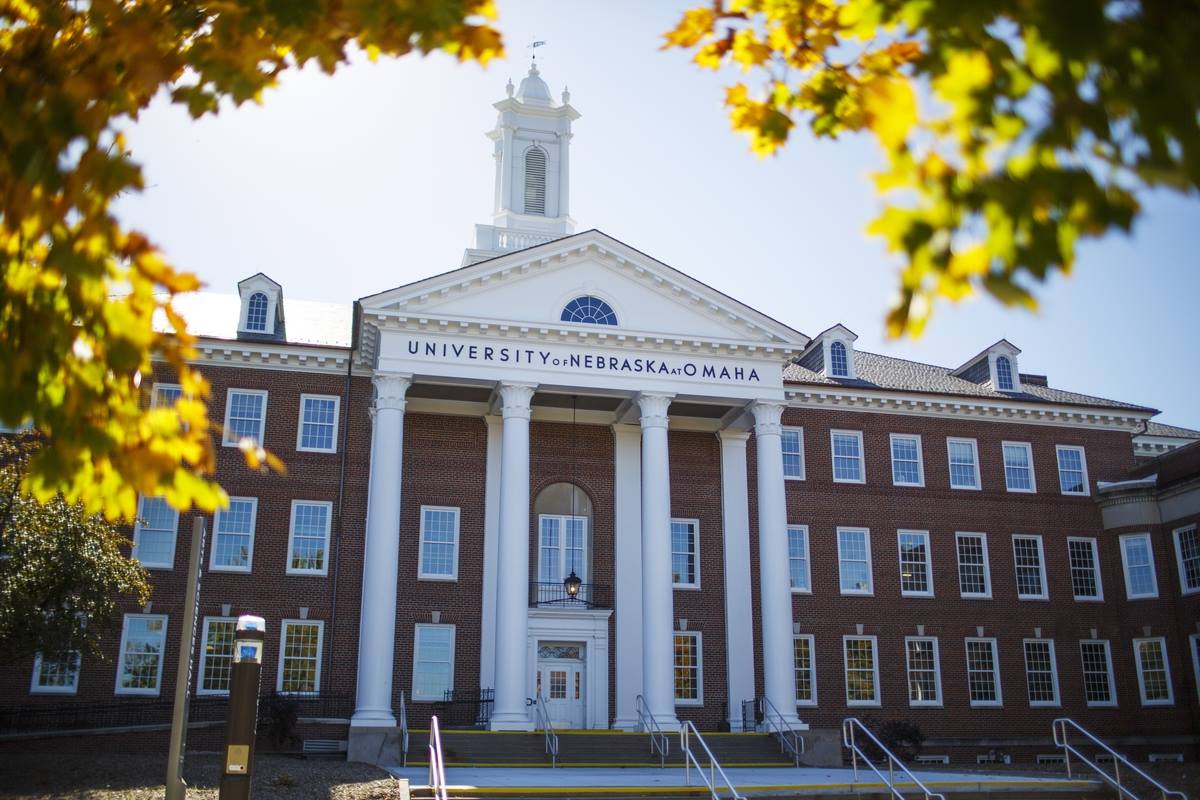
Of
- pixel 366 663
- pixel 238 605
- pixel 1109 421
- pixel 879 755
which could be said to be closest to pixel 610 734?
pixel 366 663

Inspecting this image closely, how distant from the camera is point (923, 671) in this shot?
3819 cm

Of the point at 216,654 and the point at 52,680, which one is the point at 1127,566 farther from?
the point at 52,680

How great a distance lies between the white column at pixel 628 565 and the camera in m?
34.9

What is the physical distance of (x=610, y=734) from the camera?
101 ft

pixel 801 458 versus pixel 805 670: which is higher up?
pixel 801 458

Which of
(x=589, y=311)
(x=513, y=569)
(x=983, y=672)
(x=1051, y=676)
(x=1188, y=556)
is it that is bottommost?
(x=1051, y=676)

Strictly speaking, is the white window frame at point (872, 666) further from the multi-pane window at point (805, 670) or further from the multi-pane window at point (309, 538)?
the multi-pane window at point (309, 538)

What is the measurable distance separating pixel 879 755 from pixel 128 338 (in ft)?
107

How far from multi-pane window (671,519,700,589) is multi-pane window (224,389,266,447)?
1317 centimetres

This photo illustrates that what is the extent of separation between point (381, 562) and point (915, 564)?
1844 cm

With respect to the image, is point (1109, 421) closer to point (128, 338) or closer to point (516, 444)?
point (516, 444)

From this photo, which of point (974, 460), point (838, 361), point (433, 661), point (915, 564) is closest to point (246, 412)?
point (433, 661)

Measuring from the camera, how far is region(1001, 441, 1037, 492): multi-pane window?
41.2 meters

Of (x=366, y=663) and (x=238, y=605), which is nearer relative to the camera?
(x=366, y=663)
